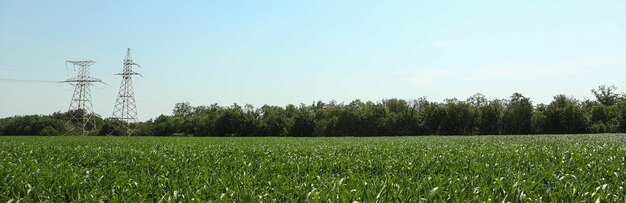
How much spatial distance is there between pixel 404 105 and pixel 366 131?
2508 centimetres

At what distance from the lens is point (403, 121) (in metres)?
97.4

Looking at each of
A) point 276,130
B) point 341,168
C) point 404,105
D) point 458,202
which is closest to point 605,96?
point 404,105

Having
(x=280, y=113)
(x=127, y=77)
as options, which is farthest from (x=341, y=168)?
(x=280, y=113)

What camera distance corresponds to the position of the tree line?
282ft

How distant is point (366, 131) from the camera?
10175 centimetres

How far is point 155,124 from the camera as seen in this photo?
113250mm

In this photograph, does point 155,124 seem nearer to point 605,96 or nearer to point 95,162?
point 95,162

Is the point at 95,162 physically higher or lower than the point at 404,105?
lower

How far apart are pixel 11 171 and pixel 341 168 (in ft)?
27.6

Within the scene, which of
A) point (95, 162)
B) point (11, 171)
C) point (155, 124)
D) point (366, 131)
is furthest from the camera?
point (155, 124)

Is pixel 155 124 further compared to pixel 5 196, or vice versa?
pixel 155 124

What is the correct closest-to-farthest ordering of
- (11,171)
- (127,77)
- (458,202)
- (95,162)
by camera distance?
(458,202) < (11,171) < (95,162) < (127,77)

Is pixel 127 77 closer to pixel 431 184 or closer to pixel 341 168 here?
pixel 341 168

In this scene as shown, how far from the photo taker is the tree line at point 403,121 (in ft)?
282
